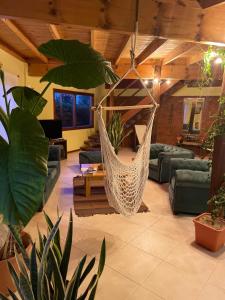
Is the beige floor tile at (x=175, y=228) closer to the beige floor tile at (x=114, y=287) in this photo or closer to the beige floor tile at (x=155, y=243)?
the beige floor tile at (x=155, y=243)

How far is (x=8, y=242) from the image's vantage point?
1.55 m

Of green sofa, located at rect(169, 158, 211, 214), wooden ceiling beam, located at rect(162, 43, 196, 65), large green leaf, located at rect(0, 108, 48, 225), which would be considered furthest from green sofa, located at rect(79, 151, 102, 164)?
large green leaf, located at rect(0, 108, 48, 225)

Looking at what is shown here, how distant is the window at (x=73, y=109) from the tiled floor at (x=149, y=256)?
377 centimetres

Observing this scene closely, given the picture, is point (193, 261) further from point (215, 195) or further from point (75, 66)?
point (75, 66)

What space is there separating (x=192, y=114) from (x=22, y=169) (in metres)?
6.47

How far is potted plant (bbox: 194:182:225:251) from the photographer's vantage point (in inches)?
81.4

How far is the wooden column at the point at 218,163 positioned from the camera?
7.06 feet

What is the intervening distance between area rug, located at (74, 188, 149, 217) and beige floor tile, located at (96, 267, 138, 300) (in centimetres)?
108

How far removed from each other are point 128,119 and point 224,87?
17.8 ft

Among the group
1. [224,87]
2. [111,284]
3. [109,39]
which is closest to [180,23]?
[224,87]

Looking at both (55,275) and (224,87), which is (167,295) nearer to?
(55,275)

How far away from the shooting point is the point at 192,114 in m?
6.50

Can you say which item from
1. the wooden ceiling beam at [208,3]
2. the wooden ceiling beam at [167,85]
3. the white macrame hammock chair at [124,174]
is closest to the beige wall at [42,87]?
the white macrame hammock chair at [124,174]

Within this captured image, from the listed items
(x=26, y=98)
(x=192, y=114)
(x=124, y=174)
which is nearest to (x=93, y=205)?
(x=124, y=174)
